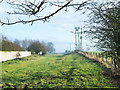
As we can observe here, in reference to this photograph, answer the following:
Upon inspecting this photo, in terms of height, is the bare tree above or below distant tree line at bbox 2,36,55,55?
above

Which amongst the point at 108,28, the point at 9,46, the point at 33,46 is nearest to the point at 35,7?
the point at 108,28

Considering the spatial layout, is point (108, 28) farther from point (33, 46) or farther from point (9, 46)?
point (33, 46)

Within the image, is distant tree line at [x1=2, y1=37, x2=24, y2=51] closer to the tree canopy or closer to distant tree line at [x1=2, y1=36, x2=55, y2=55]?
distant tree line at [x1=2, y1=36, x2=55, y2=55]

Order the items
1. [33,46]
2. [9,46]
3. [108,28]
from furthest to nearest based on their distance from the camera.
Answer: [33,46], [9,46], [108,28]

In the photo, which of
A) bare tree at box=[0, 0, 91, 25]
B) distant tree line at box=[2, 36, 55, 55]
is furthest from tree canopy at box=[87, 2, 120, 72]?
distant tree line at box=[2, 36, 55, 55]

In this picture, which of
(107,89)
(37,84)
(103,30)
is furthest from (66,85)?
(103,30)

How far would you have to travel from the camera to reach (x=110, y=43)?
4082 millimetres

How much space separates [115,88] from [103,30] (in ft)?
5.69

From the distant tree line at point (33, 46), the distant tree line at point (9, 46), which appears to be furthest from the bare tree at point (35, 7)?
the distant tree line at point (33, 46)

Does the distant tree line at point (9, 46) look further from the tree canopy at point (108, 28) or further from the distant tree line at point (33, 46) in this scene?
the tree canopy at point (108, 28)

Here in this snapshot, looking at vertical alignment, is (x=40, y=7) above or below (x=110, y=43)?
above

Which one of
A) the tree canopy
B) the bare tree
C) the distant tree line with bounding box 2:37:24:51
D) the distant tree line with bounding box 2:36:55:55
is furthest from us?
the distant tree line with bounding box 2:36:55:55

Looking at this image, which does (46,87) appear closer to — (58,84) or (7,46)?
(58,84)

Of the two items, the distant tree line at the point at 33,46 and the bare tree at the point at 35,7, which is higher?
the bare tree at the point at 35,7
